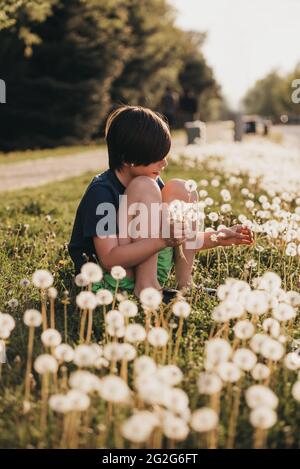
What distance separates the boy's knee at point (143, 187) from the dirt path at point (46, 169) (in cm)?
715

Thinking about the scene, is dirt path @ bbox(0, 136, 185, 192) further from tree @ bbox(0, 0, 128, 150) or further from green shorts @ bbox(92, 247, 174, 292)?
green shorts @ bbox(92, 247, 174, 292)

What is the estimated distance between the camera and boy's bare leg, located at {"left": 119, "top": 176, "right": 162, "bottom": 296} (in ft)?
12.7

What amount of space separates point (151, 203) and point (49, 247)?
1759mm

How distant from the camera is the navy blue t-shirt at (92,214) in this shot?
402 cm

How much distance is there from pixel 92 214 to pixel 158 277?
638mm

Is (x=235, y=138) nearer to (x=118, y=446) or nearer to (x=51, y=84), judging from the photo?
(x=51, y=84)

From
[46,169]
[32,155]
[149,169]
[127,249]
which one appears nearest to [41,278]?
[127,249]

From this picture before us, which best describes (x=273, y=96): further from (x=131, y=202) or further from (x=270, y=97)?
(x=131, y=202)

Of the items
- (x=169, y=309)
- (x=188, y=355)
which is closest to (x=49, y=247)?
(x=169, y=309)

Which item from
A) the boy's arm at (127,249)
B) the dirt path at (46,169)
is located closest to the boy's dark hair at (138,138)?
the boy's arm at (127,249)

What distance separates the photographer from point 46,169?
1483 centimetres

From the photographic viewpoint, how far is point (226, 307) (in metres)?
2.75

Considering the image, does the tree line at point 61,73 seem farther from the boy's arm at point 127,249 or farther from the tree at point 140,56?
the boy's arm at point 127,249

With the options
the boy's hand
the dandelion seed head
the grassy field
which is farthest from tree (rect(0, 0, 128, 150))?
the dandelion seed head
